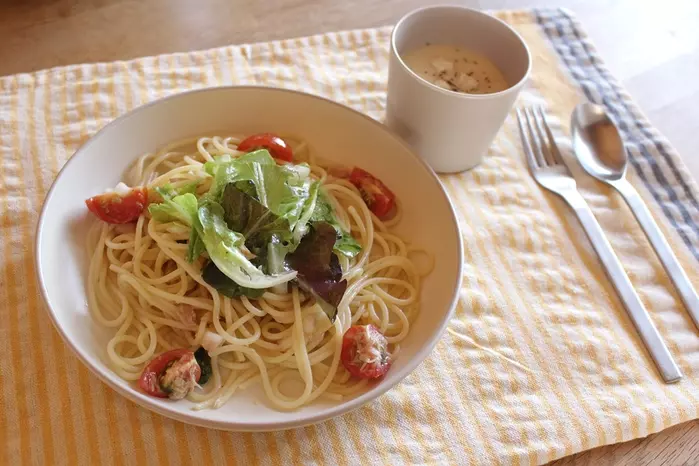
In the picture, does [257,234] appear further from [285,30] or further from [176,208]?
[285,30]

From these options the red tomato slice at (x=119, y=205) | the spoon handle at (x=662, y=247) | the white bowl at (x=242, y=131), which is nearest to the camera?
the white bowl at (x=242, y=131)

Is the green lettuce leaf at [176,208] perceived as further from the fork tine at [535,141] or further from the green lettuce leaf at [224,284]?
the fork tine at [535,141]

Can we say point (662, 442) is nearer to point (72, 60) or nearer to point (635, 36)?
point (635, 36)

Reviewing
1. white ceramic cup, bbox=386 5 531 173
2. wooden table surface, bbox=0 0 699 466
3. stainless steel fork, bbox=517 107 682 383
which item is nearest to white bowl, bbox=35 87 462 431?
white ceramic cup, bbox=386 5 531 173

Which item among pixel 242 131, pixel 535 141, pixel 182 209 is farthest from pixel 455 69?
pixel 182 209

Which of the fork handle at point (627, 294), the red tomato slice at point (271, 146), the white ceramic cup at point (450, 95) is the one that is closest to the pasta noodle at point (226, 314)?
the red tomato slice at point (271, 146)
